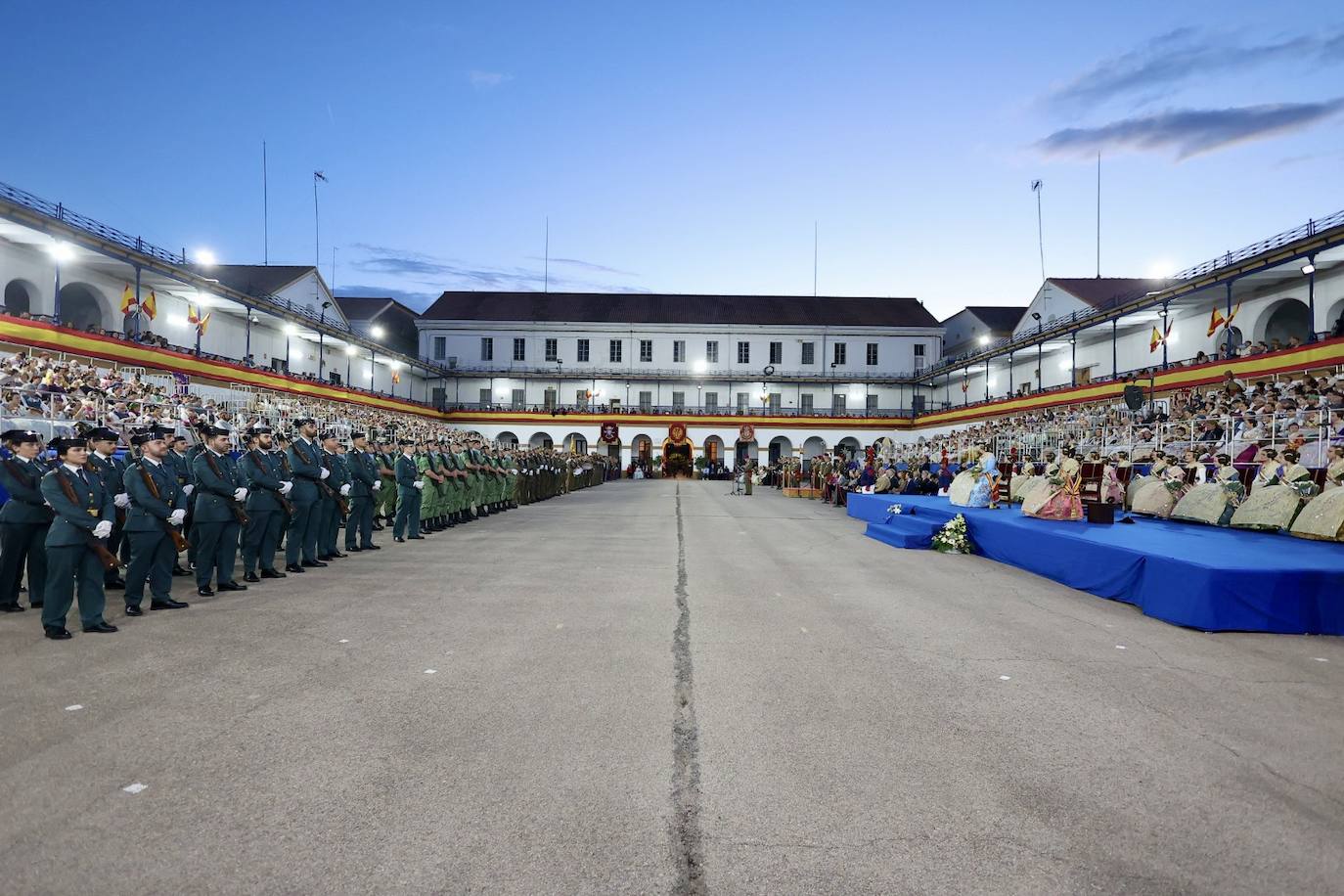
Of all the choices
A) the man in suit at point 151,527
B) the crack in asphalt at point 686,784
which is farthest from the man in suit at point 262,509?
the crack in asphalt at point 686,784

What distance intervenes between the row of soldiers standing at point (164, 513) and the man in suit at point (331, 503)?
2cm

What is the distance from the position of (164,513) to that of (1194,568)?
9.91 meters

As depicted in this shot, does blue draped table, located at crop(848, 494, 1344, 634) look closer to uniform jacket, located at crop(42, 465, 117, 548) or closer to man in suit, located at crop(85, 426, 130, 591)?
uniform jacket, located at crop(42, 465, 117, 548)

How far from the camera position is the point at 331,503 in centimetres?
1067

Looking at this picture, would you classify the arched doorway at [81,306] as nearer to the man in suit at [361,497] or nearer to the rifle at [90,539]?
the man in suit at [361,497]

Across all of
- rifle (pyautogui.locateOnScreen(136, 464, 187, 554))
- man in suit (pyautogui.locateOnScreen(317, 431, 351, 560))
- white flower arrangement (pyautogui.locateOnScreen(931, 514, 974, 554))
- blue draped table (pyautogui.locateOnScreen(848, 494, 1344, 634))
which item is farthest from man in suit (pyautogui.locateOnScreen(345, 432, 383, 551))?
blue draped table (pyautogui.locateOnScreen(848, 494, 1344, 634))

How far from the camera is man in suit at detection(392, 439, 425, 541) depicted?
13281 millimetres

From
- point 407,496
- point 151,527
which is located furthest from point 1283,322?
point 151,527

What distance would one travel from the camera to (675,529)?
16.4m

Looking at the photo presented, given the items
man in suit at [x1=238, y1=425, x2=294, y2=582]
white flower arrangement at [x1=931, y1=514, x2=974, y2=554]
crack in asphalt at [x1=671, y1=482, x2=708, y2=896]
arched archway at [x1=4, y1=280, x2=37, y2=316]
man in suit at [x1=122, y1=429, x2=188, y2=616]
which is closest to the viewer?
crack in asphalt at [x1=671, y1=482, x2=708, y2=896]

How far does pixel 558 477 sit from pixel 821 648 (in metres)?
26.6

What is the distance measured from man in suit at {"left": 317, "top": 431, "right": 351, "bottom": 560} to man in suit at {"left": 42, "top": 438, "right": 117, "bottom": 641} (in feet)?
12.6

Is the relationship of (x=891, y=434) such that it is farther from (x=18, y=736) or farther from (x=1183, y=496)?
(x=18, y=736)

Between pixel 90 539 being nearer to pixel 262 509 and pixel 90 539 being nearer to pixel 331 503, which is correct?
pixel 262 509
